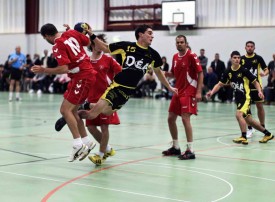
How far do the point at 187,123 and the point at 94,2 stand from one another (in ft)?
77.0

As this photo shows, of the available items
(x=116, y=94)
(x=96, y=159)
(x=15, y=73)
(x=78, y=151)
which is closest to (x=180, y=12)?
(x=15, y=73)

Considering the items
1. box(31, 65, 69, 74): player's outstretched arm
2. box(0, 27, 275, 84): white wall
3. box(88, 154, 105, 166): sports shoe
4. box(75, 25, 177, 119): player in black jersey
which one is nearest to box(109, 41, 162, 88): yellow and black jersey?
box(75, 25, 177, 119): player in black jersey

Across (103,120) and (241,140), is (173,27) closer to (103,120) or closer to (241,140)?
(241,140)

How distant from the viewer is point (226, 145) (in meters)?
10.2

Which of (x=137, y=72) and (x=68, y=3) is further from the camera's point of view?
(x=68, y=3)

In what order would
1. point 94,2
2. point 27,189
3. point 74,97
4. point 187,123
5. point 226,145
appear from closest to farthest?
point 27,189, point 74,97, point 187,123, point 226,145, point 94,2

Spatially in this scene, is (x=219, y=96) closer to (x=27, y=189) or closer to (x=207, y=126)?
(x=207, y=126)

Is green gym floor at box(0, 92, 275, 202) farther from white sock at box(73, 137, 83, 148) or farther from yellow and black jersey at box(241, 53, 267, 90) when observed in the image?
yellow and black jersey at box(241, 53, 267, 90)

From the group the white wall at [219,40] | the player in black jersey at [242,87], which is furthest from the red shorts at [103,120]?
the white wall at [219,40]

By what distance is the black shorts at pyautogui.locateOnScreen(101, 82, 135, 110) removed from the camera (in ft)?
24.9

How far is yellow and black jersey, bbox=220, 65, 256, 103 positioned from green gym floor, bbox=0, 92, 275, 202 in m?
0.98

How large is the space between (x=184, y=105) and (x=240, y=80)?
94.0 inches

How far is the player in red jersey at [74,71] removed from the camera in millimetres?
7434

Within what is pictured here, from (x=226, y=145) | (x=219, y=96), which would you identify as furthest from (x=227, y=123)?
(x=219, y=96)
